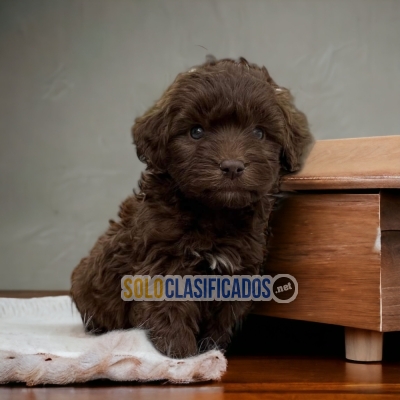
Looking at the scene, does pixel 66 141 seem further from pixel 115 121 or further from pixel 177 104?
pixel 177 104

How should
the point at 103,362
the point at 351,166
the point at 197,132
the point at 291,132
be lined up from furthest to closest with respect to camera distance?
1. the point at 351,166
2. the point at 291,132
3. the point at 197,132
4. the point at 103,362

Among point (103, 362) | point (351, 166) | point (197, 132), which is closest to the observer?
point (103, 362)

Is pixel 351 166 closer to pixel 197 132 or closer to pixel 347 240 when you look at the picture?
pixel 347 240

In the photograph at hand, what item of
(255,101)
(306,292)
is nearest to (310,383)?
(306,292)

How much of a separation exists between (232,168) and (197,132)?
6.8 inches

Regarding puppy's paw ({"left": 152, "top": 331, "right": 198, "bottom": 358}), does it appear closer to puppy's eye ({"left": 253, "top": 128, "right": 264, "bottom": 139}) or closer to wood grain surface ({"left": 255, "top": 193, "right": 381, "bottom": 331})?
wood grain surface ({"left": 255, "top": 193, "right": 381, "bottom": 331})

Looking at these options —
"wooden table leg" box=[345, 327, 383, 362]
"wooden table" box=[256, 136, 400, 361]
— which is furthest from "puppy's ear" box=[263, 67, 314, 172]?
"wooden table leg" box=[345, 327, 383, 362]

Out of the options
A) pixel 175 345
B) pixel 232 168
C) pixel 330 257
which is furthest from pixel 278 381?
pixel 232 168

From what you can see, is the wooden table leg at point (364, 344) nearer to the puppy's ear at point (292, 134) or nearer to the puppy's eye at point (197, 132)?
the puppy's ear at point (292, 134)

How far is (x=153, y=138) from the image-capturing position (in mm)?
2080

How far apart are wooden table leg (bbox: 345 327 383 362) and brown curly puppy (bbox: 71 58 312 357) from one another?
338 millimetres

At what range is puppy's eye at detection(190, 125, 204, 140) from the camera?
199cm

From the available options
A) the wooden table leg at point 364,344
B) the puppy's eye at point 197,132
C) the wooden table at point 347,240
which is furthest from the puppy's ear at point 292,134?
the wooden table leg at point 364,344

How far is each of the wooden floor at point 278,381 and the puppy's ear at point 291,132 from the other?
605mm
